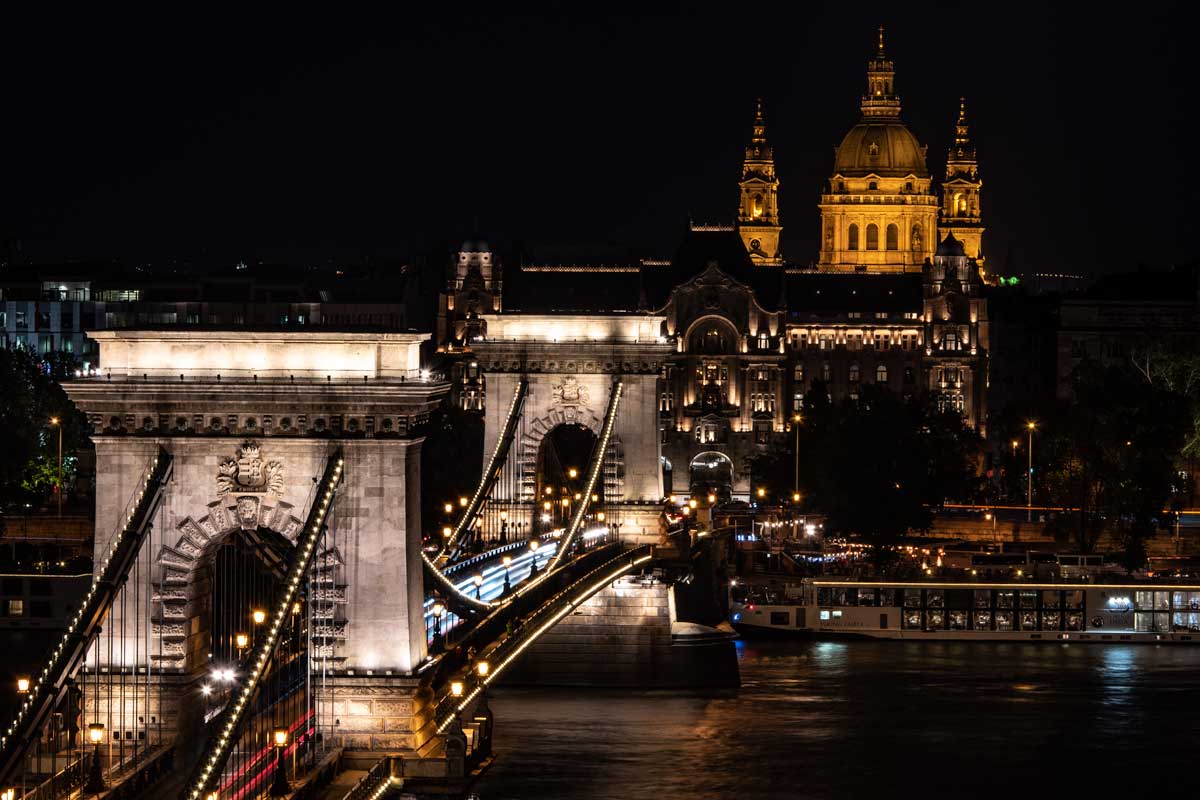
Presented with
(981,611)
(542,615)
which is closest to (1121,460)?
(981,611)

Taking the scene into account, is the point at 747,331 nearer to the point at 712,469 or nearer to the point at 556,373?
the point at 712,469

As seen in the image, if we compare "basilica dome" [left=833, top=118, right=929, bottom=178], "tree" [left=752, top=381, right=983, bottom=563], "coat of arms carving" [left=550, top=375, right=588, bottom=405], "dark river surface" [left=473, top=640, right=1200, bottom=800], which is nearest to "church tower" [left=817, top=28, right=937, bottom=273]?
"basilica dome" [left=833, top=118, right=929, bottom=178]

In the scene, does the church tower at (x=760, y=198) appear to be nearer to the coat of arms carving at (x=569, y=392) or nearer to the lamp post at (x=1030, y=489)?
the lamp post at (x=1030, y=489)

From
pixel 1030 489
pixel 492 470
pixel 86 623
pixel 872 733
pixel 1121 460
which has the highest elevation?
pixel 1121 460

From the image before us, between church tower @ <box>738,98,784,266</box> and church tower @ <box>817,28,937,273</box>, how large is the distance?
3.79 meters

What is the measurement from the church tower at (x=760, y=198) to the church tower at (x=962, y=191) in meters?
11.0

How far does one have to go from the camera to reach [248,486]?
4391 cm

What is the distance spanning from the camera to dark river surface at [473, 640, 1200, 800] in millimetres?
61469

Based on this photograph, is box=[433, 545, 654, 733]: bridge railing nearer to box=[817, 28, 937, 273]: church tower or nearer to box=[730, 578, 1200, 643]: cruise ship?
box=[730, 578, 1200, 643]: cruise ship

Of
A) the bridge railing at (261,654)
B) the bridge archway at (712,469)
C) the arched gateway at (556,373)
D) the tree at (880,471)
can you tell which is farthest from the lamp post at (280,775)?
the bridge archway at (712,469)

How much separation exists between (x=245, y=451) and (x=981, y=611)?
51470mm

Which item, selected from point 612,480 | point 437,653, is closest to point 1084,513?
point 612,480

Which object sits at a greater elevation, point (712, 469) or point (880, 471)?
point (880, 471)

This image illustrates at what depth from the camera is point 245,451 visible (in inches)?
1729
